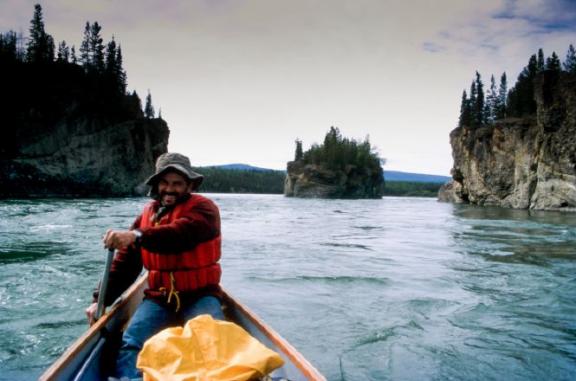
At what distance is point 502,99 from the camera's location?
69562 millimetres

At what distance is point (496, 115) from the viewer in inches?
2692

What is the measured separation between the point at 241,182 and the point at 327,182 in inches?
2281

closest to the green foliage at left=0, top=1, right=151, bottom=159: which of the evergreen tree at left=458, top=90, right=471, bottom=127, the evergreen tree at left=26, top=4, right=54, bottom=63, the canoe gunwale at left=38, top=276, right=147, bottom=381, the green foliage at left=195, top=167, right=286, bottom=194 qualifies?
the evergreen tree at left=26, top=4, right=54, bottom=63

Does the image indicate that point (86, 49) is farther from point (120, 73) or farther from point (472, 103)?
point (472, 103)

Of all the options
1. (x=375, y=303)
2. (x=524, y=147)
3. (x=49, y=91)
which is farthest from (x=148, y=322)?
(x=49, y=91)

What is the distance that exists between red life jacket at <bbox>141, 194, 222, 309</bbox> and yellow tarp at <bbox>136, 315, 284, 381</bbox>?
109 centimetres

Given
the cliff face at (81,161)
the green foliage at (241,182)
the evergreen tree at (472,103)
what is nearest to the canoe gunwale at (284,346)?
the cliff face at (81,161)

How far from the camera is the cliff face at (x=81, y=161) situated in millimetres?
41947

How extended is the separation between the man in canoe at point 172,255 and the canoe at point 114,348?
0.21 metres

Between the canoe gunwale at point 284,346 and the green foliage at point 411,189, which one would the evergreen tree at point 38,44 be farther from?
the green foliage at point 411,189

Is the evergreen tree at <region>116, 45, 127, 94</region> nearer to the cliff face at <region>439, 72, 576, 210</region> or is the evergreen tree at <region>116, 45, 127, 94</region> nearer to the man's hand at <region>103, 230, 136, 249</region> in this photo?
the cliff face at <region>439, 72, 576, 210</region>

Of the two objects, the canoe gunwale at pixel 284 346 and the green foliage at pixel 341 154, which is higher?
the green foliage at pixel 341 154

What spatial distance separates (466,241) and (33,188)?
42201 millimetres

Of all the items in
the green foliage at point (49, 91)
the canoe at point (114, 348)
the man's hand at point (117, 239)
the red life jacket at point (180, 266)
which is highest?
the green foliage at point (49, 91)
